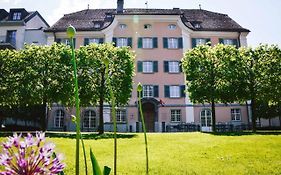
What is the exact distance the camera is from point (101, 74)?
89.2ft

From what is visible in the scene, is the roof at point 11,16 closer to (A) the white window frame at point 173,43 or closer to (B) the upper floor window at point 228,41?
(A) the white window frame at point 173,43

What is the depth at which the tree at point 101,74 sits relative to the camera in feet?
85.6

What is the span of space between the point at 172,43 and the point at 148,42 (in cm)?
332

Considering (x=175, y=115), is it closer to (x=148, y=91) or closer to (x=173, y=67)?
(x=148, y=91)

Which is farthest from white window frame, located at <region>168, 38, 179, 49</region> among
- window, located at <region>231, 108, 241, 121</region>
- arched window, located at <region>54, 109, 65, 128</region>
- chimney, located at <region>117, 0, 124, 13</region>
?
arched window, located at <region>54, 109, 65, 128</region>

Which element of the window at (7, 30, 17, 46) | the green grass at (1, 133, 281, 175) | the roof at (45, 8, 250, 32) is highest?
the roof at (45, 8, 250, 32)

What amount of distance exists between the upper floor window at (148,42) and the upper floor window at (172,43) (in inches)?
50.4

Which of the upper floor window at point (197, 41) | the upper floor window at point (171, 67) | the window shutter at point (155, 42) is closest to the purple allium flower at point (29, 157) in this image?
the upper floor window at point (171, 67)

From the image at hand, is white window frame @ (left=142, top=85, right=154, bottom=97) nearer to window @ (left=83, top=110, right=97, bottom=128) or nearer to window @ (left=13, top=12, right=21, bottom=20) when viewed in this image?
window @ (left=83, top=110, right=97, bottom=128)

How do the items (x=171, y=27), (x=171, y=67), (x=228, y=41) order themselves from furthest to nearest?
(x=228, y=41) < (x=171, y=27) < (x=171, y=67)

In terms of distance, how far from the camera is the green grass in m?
10.9

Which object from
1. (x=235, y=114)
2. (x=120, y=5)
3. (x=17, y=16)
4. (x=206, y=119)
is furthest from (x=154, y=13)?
(x=17, y=16)

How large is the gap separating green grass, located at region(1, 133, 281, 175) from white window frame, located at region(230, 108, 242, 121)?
2124cm

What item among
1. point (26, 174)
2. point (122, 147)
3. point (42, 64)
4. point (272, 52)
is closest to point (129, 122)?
point (42, 64)
